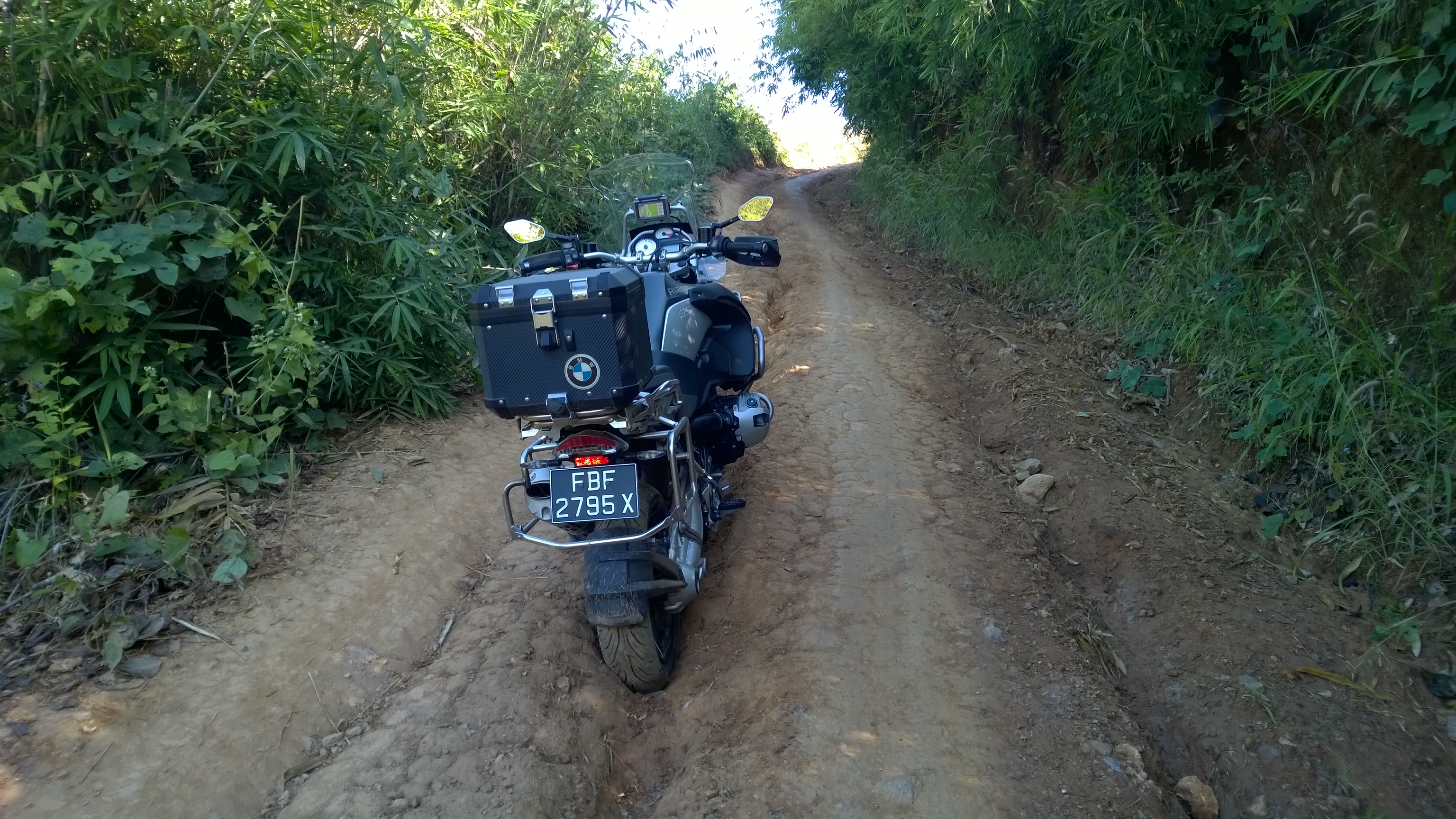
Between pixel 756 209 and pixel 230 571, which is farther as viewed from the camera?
pixel 756 209

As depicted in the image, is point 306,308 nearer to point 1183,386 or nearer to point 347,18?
point 347,18

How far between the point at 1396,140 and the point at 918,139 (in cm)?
942

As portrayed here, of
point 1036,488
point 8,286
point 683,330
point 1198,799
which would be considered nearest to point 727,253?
point 683,330

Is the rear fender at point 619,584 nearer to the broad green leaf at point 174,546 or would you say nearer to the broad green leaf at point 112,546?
the broad green leaf at point 174,546

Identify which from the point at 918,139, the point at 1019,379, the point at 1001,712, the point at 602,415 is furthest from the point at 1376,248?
the point at 918,139

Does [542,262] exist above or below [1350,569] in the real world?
above

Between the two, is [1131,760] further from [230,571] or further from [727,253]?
[230,571]


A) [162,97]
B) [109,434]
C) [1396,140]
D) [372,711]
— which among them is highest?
[162,97]

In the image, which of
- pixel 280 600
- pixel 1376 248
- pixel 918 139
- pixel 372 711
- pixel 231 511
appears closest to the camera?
pixel 372 711

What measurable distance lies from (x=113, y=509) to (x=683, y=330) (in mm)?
2380

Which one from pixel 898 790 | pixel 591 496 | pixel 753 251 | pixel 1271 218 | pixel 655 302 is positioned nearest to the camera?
pixel 898 790

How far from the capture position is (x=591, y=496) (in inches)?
115

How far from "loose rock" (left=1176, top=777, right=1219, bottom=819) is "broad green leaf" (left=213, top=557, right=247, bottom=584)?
357cm

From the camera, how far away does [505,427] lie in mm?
5605
